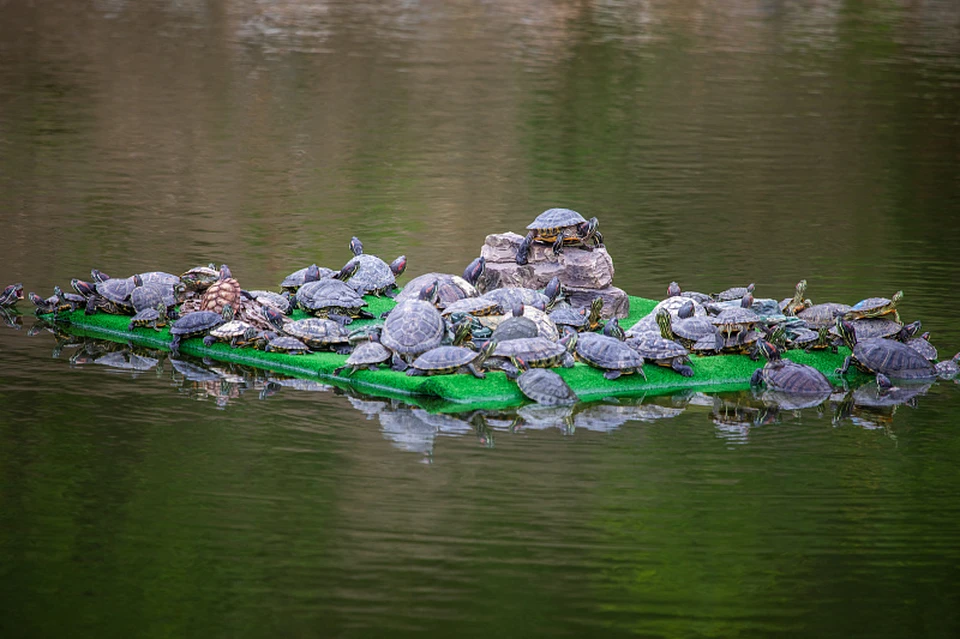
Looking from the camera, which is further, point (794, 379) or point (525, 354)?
point (794, 379)

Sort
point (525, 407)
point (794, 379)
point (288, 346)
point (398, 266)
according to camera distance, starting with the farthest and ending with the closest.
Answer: point (398, 266)
point (288, 346)
point (794, 379)
point (525, 407)

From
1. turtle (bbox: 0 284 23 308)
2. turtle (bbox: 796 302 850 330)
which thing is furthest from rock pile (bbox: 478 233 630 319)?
turtle (bbox: 0 284 23 308)

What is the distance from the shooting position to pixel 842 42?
2550cm

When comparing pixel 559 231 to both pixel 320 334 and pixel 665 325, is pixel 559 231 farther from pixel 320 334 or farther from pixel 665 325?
pixel 320 334

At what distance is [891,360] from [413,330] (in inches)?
109

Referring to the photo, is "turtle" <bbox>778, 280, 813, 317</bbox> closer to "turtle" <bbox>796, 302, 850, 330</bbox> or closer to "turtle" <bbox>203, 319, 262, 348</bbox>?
"turtle" <bbox>796, 302, 850, 330</bbox>

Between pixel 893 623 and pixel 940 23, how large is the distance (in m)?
26.4

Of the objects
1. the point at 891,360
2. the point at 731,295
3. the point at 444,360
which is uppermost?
the point at 444,360

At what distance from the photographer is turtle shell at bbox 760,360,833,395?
24.3 ft

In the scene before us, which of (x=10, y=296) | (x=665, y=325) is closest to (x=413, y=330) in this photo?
(x=665, y=325)

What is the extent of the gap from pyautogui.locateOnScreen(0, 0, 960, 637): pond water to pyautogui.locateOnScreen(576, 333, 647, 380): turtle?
0.28m

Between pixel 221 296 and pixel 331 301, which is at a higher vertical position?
pixel 221 296

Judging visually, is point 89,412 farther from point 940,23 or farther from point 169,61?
point 940,23

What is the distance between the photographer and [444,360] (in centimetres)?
707
